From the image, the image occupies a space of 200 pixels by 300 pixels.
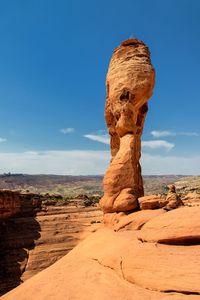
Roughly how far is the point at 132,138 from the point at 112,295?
10963 mm

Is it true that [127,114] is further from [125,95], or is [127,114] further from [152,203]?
[152,203]

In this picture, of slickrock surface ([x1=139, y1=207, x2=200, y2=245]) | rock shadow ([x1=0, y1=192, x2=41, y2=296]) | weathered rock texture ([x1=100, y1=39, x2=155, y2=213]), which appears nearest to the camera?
slickrock surface ([x1=139, y1=207, x2=200, y2=245])

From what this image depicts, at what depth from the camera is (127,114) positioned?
17.9 metres

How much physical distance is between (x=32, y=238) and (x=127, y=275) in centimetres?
1413

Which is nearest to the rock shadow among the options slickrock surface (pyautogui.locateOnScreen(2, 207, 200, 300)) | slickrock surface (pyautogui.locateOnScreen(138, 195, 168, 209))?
slickrock surface (pyautogui.locateOnScreen(2, 207, 200, 300))

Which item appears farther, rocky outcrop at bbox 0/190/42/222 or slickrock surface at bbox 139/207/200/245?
rocky outcrop at bbox 0/190/42/222

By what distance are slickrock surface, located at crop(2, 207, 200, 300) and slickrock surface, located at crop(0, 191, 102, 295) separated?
663 cm

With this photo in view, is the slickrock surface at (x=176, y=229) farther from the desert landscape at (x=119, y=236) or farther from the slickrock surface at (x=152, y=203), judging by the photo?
the slickrock surface at (x=152, y=203)

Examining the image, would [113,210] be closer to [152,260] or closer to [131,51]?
[152,260]

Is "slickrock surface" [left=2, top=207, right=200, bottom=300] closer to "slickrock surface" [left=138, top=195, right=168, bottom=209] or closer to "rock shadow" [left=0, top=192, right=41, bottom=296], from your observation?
"slickrock surface" [left=138, top=195, right=168, bottom=209]

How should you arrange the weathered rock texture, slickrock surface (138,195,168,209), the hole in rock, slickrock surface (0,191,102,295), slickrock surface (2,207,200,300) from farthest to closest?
the hole in rock
slickrock surface (0,191,102,295)
the weathered rock texture
slickrock surface (138,195,168,209)
slickrock surface (2,207,200,300)

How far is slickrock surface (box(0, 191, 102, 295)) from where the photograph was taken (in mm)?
17750

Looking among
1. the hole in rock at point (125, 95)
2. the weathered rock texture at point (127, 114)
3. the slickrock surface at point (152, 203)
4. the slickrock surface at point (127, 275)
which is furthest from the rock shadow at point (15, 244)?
the hole in rock at point (125, 95)

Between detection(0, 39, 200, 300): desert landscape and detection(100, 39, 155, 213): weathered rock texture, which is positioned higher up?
detection(100, 39, 155, 213): weathered rock texture
